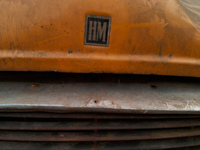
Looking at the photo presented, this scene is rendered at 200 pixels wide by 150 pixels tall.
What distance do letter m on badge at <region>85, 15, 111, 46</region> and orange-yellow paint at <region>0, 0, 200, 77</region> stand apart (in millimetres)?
25

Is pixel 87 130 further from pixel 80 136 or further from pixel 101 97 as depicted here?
pixel 101 97

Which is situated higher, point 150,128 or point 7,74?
point 7,74

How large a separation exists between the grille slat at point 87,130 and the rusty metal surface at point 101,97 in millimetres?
87

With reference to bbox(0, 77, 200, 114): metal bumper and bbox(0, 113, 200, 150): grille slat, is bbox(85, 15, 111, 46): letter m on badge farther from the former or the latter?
bbox(0, 113, 200, 150): grille slat

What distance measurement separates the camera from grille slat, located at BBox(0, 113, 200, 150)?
1.01m

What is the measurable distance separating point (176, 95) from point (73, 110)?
735 millimetres

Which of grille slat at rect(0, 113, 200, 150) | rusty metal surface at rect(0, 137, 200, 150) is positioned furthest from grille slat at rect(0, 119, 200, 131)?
rusty metal surface at rect(0, 137, 200, 150)

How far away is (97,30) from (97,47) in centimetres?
10

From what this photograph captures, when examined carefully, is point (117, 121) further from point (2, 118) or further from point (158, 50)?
point (2, 118)

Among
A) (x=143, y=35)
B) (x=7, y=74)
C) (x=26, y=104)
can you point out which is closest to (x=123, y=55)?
(x=143, y=35)

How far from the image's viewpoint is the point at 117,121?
1.06m

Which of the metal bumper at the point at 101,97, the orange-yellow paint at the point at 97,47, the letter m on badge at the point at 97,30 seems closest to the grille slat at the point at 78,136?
the metal bumper at the point at 101,97

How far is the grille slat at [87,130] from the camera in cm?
101

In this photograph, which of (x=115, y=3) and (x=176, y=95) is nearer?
(x=115, y=3)
